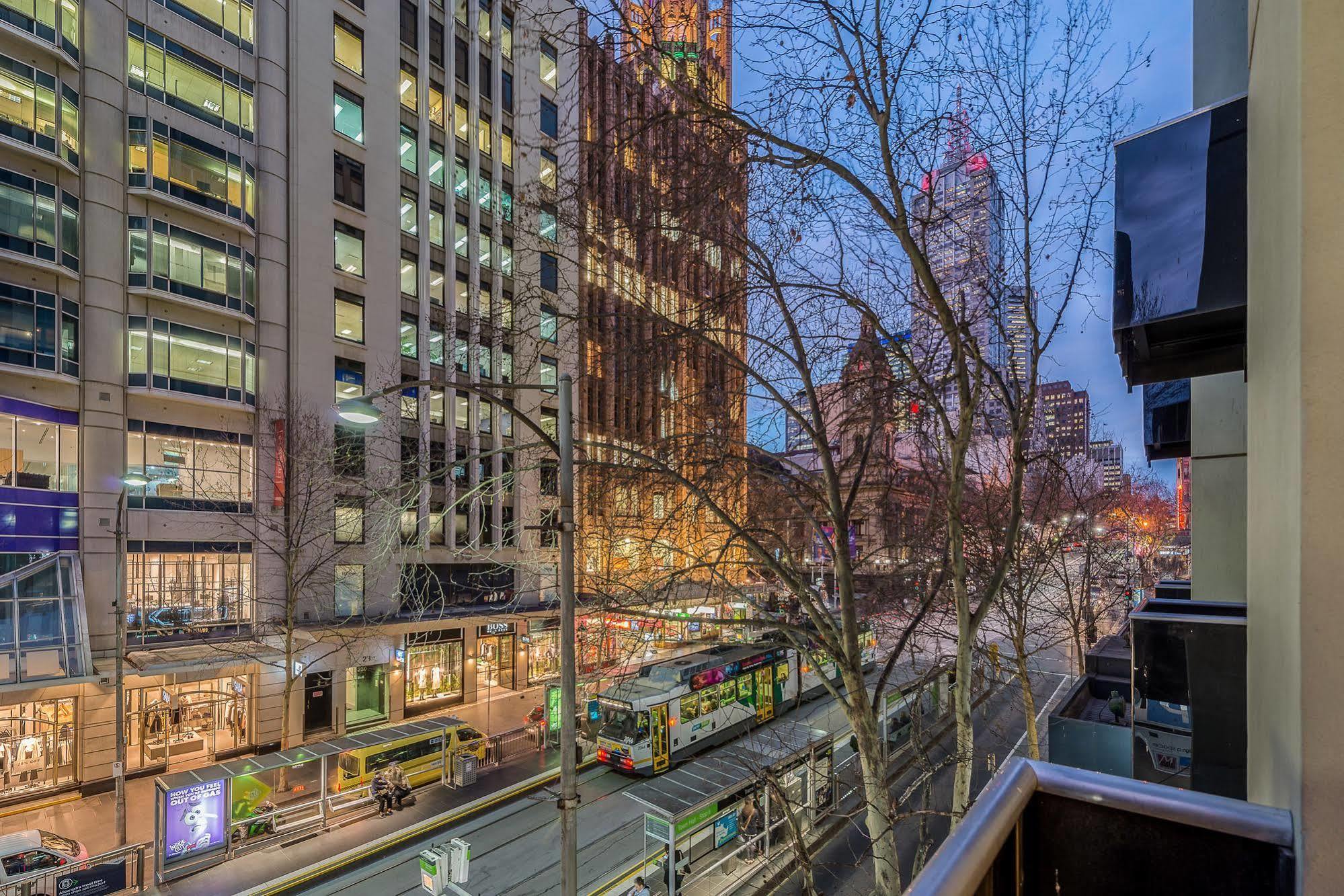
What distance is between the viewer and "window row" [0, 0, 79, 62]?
18219 mm

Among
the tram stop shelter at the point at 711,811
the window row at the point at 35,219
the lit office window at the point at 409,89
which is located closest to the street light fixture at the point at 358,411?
the tram stop shelter at the point at 711,811

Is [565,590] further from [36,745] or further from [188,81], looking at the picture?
[188,81]

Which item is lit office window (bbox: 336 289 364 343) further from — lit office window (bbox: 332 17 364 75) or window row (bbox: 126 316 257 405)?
lit office window (bbox: 332 17 364 75)

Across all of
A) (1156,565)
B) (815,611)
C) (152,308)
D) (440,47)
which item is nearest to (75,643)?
(152,308)

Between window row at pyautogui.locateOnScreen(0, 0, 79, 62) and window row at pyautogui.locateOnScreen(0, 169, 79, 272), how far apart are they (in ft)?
13.6

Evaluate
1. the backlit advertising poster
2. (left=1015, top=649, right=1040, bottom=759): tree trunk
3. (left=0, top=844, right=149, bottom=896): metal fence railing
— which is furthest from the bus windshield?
(left=0, top=844, right=149, bottom=896): metal fence railing

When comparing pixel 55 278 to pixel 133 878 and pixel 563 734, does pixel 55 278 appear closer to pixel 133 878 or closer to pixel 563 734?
pixel 133 878

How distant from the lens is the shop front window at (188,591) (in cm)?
1997

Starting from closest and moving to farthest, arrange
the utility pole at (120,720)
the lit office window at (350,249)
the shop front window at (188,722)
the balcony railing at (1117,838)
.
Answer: the balcony railing at (1117,838)
the utility pole at (120,720)
the shop front window at (188,722)
the lit office window at (350,249)

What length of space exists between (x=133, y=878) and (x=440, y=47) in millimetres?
31039

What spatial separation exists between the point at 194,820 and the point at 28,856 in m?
2.50

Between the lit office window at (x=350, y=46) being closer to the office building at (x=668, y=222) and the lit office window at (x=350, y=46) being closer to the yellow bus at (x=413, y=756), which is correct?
the office building at (x=668, y=222)

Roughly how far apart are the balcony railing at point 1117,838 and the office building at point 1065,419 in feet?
33.4

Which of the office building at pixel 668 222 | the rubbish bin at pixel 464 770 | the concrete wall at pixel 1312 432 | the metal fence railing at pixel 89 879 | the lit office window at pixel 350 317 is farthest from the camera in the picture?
the lit office window at pixel 350 317
